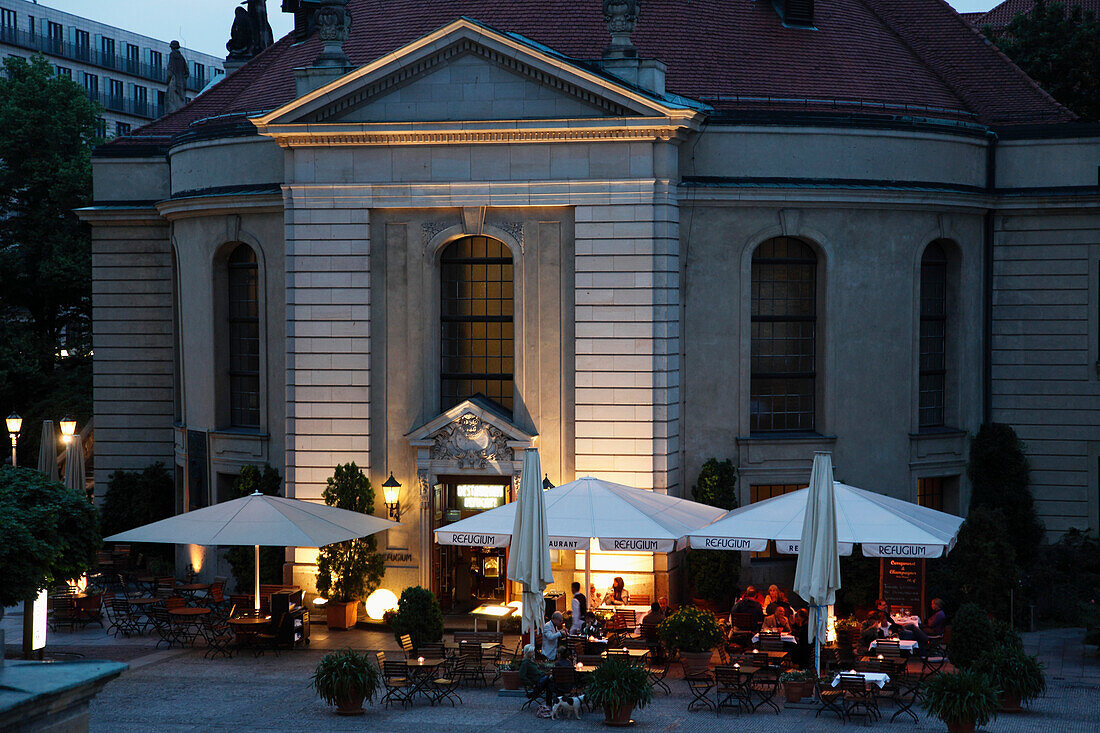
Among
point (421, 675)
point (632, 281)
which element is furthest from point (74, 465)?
point (632, 281)

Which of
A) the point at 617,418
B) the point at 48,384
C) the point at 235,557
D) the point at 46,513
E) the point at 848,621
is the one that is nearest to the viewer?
the point at 46,513

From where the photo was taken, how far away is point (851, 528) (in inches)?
882

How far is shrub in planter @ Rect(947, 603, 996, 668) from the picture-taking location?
21.4m

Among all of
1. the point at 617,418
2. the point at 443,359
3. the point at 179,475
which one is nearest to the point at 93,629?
the point at 179,475

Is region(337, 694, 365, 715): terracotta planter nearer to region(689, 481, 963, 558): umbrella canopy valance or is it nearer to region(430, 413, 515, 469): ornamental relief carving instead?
region(689, 481, 963, 558): umbrella canopy valance

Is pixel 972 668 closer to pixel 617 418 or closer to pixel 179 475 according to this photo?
pixel 617 418

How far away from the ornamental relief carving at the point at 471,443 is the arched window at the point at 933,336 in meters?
10.7

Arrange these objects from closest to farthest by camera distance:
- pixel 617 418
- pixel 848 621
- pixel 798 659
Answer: pixel 798 659 < pixel 848 621 < pixel 617 418

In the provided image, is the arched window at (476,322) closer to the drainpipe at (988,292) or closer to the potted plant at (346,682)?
the potted plant at (346,682)

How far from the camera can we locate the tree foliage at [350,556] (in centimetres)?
2781

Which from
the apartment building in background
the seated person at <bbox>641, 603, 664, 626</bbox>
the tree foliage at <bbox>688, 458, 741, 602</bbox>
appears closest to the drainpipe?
the tree foliage at <bbox>688, 458, 741, 602</bbox>

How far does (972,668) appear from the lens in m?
19.9

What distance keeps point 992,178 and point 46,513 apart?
24.9 metres

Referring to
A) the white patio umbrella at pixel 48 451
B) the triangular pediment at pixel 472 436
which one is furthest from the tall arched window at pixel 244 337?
the triangular pediment at pixel 472 436
